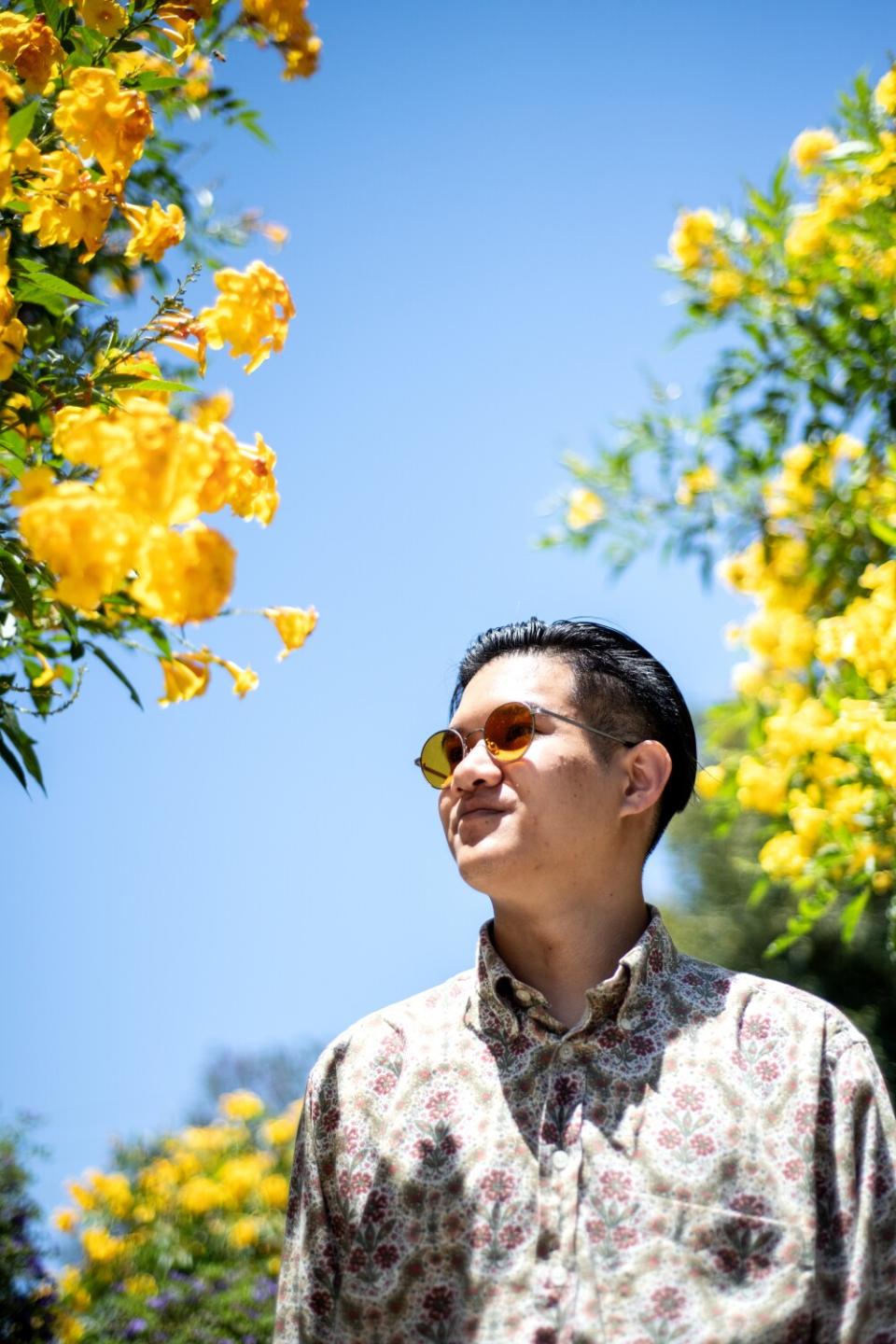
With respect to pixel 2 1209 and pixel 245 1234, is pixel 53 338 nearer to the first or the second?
pixel 2 1209

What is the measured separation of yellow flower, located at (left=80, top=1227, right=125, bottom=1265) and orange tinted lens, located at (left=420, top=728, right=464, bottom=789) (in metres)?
3.52

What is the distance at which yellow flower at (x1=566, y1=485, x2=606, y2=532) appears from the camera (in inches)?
171

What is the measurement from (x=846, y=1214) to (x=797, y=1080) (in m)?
0.14

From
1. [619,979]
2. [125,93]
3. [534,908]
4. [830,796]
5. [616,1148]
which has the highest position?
[125,93]

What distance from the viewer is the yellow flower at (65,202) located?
1.30 meters

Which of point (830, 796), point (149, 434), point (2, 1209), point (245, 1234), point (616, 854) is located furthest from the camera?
point (245, 1234)

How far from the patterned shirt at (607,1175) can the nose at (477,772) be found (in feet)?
0.68

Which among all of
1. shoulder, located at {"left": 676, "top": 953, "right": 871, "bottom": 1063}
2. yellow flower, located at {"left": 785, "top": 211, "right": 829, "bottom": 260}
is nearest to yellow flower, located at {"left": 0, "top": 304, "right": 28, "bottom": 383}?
shoulder, located at {"left": 676, "top": 953, "right": 871, "bottom": 1063}

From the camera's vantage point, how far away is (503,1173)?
1311 mm

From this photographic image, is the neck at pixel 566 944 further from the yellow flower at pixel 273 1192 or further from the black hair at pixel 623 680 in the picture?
the yellow flower at pixel 273 1192

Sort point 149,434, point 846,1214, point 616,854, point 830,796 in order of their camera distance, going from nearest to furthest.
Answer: point 149,434 < point 846,1214 < point 616,854 < point 830,796

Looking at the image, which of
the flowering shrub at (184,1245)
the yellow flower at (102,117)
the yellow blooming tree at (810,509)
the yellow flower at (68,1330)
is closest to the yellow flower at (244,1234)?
the flowering shrub at (184,1245)

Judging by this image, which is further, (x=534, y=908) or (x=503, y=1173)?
(x=534, y=908)

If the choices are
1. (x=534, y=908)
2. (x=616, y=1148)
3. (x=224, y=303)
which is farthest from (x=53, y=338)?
(x=616, y=1148)
